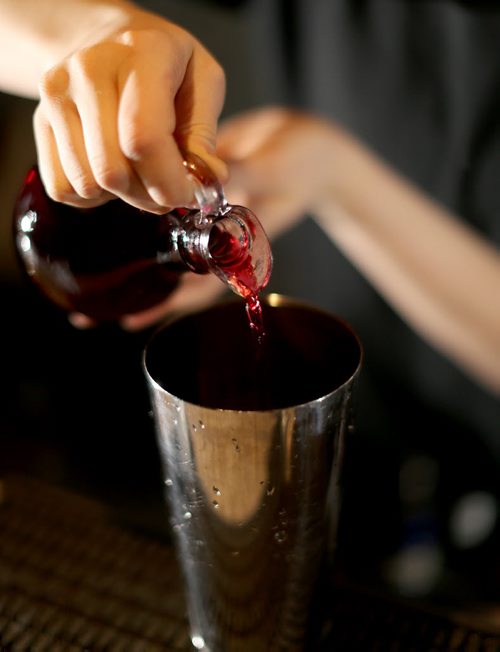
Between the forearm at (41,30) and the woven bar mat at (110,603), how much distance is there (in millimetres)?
503

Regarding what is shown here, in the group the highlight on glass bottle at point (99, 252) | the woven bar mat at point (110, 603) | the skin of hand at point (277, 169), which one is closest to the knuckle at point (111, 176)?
the highlight on glass bottle at point (99, 252)

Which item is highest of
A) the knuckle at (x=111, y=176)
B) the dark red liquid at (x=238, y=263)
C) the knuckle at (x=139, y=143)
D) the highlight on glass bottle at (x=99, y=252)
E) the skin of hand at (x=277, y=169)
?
the knuckle at (x=139, y=143)

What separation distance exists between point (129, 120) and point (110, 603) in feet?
1.42

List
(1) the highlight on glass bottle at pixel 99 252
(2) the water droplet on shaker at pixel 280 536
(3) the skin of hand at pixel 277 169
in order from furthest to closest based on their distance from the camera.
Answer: (3) the skin of hand at pixel 277 169, (1) the highlight on glass bottle at pixel 99 252, (2) the water droplet on shaker at pixel 280 536

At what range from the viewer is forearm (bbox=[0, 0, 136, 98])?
2.46 ft

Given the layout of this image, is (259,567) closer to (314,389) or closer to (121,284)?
(314,389)

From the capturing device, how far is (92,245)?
2.32 ft

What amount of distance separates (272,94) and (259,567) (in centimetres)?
133

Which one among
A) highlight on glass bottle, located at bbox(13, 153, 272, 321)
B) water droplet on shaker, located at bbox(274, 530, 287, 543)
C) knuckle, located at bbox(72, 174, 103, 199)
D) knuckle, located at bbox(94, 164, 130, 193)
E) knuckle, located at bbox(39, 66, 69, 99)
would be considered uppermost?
knuckle, located at bbox(39, 66, 69, 99)

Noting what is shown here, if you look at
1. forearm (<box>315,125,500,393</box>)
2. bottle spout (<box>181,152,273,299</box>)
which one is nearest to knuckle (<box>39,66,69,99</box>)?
bottle spout (<box>181,152,273,299</box>)

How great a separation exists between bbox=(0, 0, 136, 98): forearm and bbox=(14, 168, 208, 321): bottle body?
171 millimetres

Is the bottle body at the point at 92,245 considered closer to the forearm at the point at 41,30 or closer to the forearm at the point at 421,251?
the forearm at the point at 41,30

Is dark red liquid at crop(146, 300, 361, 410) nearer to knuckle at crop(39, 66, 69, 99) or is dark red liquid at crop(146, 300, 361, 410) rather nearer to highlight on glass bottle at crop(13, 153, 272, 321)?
highlight on glass bottle at crop(13, 153, 272, 321)

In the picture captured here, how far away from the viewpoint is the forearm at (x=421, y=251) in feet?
3.86
